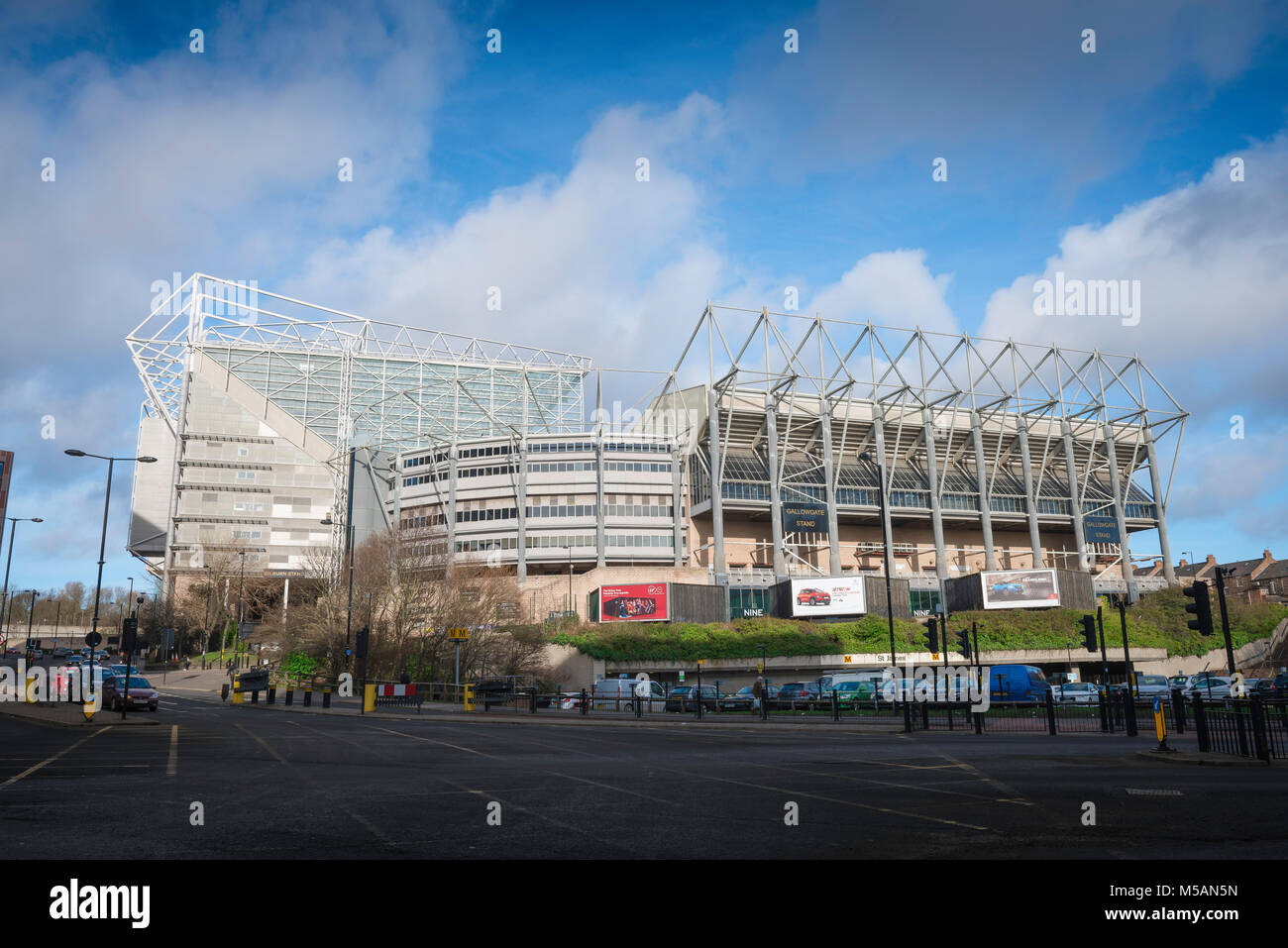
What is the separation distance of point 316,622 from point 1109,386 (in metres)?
85.6

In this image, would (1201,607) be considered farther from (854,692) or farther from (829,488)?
(829,488)

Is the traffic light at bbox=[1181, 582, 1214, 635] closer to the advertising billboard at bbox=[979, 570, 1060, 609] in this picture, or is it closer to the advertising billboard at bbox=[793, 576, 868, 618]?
the advertising billboard at bbox=[793, 576, 868, 618]

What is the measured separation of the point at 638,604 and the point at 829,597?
1583 cm

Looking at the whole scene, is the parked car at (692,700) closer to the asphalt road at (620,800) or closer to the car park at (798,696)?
the car park at (798,696)

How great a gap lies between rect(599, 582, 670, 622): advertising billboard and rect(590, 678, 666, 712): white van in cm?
2380

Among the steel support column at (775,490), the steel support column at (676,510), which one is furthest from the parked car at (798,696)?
the steel support column at (676,510)

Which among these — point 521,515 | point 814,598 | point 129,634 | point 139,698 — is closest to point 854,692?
point 129,634

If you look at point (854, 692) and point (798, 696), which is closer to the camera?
point (798, 696)

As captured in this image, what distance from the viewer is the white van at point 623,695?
4019 centimetres

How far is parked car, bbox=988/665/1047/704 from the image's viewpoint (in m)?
39.1

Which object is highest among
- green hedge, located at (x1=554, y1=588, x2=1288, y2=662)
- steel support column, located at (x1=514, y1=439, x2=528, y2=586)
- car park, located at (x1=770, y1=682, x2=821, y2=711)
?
steel support column, located at (x1=514, y1=439, x2=528, y2=586)

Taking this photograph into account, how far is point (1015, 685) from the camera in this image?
4212 centimetres

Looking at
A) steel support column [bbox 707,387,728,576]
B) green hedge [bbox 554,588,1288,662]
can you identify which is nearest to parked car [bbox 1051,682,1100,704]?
green hedge [bbox 554,588,1288,662]
